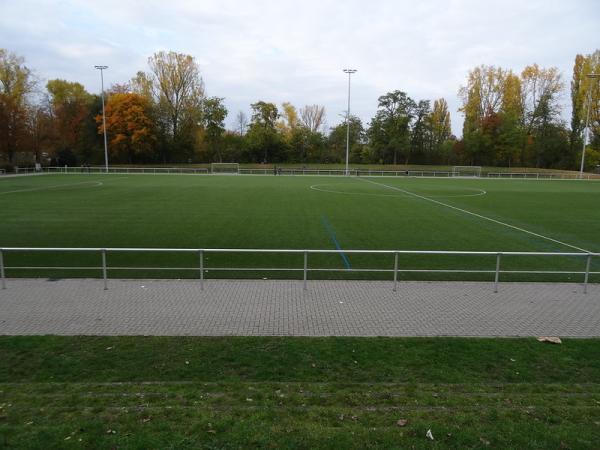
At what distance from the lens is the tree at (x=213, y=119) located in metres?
78.1

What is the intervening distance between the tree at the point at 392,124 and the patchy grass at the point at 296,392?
250ft

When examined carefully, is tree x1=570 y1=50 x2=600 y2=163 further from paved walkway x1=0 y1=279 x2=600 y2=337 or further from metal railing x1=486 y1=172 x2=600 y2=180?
paved walkway x1=0 y1=279 x2=600 y2=337

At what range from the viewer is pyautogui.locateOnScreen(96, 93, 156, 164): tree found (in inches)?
2766

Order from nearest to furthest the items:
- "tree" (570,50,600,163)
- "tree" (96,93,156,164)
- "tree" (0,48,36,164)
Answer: "tree" (0,48,36,164), "tree" (96,93,156,164), "tree" (570,50,600,163)

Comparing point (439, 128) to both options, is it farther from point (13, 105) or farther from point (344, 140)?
point (13, 105)

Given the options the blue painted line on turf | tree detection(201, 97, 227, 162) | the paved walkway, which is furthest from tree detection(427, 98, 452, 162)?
the paved walkway

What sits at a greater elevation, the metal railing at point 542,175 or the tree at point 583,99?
the tree at point 583,99

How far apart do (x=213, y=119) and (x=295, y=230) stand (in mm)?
65639

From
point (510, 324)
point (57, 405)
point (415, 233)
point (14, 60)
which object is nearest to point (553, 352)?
point (510, 324)

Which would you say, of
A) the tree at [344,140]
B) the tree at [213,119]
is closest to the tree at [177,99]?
the tree at [213,119]

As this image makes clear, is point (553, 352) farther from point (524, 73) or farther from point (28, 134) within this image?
point (524, 73)

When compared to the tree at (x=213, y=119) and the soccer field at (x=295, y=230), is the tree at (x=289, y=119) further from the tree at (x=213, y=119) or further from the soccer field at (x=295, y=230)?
the soccer field at (x=295, y=230)

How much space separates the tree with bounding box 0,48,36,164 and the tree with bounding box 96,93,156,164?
35.2ft

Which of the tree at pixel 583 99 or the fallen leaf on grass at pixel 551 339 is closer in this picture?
the fallen leaf on grass at pixel 551 339
